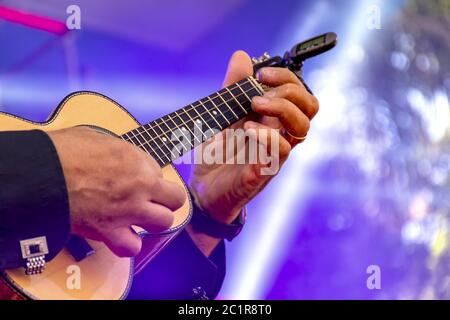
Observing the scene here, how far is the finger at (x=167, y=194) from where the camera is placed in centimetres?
108

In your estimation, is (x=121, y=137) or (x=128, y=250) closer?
(x=128, y=250)

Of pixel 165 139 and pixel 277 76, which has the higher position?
pixel 277 76

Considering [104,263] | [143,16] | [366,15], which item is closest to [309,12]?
[366,15]

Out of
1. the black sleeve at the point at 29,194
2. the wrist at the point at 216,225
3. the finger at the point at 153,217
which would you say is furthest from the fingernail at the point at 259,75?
the black sleeve at the point at 29,194

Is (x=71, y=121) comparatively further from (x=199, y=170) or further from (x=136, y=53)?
(x=136, y=53)

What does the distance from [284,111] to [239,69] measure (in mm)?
219

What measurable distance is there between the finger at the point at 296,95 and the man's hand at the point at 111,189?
15.1 inches

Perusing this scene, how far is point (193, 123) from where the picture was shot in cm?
132

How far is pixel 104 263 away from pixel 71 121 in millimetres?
304

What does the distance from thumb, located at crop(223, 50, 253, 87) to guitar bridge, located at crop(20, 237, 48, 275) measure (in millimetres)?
674

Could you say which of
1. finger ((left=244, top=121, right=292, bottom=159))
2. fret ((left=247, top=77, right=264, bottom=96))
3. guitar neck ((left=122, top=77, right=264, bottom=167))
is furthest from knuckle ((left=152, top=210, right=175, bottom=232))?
fret ((left=247, top=77, right=264, bottom=96))

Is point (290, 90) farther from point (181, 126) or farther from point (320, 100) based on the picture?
point (320, 100)

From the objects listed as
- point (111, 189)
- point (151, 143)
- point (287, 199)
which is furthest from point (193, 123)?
point (287, 199)

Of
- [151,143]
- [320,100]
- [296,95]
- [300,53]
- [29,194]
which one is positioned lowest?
[29,194]
